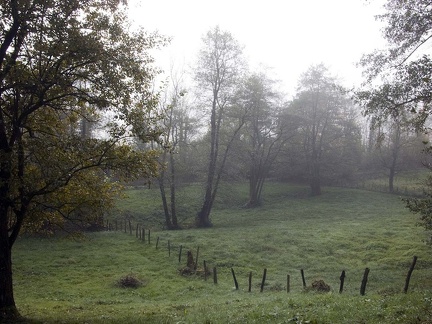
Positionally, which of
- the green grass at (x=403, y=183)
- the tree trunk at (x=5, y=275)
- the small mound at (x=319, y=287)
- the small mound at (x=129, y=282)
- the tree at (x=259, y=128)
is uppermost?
the tree at (x=259, y=128)

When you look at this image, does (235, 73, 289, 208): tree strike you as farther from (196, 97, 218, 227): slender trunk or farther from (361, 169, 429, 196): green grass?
(361, 169, 429, 196): green grass

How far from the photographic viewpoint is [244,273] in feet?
76.0

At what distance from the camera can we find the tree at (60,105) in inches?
449

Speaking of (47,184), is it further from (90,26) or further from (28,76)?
(90,26)

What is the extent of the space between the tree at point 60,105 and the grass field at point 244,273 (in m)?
3.93

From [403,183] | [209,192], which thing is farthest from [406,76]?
[403,183]

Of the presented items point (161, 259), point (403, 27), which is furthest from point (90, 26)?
point (161, 259)

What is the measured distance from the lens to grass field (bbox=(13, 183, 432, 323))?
11188 millimetres

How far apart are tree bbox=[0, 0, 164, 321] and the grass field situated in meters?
3.93

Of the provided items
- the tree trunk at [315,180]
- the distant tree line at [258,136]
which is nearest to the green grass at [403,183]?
the distant tree line at [258,136]

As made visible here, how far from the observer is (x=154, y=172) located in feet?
42.6

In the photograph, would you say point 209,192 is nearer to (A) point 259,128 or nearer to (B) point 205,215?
(B) point 205,215

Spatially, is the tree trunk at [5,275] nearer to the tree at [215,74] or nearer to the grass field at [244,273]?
the grass field at [244,273]

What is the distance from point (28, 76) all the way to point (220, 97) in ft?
110
